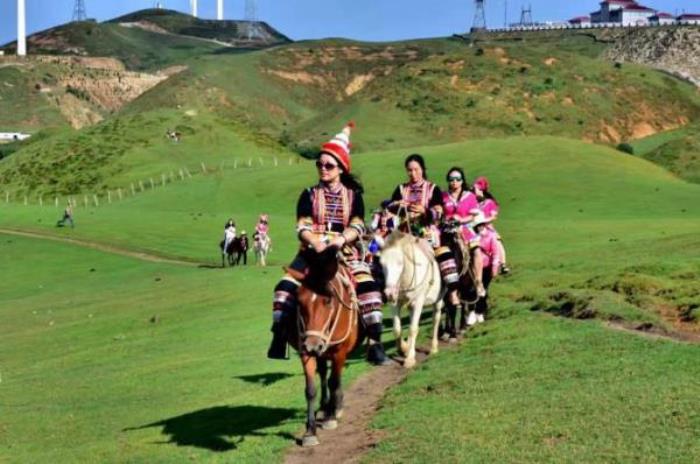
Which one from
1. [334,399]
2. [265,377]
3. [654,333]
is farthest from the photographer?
[265,377]

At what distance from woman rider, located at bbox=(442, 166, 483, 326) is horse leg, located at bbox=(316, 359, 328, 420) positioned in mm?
6627

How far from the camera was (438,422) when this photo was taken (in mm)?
13258

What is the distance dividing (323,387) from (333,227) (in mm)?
2388

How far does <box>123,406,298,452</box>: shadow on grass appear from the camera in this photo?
A: 46.8 feet

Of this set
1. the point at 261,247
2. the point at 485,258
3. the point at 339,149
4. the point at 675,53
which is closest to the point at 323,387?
the point at 339,149

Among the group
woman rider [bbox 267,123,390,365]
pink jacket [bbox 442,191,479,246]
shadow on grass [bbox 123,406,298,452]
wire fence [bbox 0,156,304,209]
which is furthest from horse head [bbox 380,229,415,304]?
wire fence [bbox 0,156,304,209]

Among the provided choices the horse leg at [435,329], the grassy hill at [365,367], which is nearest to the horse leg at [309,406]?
the grassy hill at [365,367]

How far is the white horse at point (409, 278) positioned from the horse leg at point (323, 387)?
2828 mm

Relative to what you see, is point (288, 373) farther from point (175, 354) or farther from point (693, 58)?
point (693, 58)

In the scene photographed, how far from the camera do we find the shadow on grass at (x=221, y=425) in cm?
1425

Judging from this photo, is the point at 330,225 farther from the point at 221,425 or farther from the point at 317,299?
the point at 221,425

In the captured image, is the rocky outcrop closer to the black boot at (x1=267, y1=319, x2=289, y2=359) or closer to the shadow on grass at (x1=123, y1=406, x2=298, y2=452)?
the shadow on grass at (x1=123, y1=406, x2=298, y2=452)

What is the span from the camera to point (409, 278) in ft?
59.5

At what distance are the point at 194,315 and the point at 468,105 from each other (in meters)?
118
